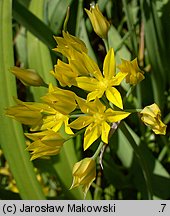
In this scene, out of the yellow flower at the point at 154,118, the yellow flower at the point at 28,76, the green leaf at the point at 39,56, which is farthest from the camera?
the green leaf at the point at 39,56

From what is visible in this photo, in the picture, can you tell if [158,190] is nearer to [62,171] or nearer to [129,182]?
[129,182]

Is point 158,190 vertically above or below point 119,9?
below

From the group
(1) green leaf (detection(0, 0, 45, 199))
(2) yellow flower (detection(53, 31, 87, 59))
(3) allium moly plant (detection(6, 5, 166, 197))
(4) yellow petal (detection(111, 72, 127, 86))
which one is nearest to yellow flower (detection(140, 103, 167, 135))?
(3) allium moly plant (detection(6, 5, 166, 197))

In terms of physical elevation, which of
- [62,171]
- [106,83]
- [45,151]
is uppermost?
[106,83]

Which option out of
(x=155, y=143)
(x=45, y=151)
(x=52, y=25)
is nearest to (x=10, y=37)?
(x=52, y=25)

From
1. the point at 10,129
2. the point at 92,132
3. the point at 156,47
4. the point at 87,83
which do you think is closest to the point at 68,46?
the point at 87,83

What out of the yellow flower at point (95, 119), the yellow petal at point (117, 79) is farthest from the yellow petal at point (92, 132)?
the yellow petal at point (117, 79)

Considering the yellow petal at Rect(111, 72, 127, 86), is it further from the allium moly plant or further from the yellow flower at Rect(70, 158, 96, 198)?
the yellow flower at Rect(70, 158, 96, 198)

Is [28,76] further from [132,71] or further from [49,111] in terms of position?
[132,71]

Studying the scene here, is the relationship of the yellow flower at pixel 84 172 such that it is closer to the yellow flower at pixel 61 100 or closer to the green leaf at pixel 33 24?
the yellow flower at pixel 61 100
